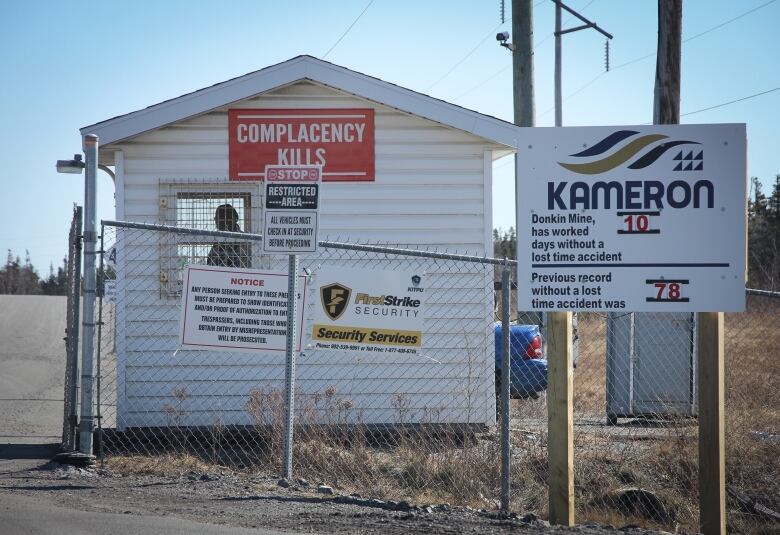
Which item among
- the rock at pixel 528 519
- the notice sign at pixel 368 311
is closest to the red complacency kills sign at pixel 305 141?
the notice sign at pixel 368 311

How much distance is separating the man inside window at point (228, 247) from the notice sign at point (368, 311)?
2778mm

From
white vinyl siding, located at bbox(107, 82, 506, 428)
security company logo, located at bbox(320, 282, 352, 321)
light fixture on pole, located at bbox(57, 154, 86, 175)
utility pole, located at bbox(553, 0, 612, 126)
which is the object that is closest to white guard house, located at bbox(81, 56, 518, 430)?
white vinyl siding, located at bbox(107, 82, 506, 428)

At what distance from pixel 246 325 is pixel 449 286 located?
3433mm

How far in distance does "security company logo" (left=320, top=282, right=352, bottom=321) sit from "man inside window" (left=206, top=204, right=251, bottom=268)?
285 cm

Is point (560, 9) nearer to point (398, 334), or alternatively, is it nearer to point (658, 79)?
point (658, 79)

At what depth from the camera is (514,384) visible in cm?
1231

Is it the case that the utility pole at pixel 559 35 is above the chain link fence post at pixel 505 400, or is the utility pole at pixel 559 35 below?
above

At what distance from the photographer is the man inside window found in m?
10.2

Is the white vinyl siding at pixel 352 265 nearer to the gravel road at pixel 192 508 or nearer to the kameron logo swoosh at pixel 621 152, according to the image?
the gravel road at pixel 192 508

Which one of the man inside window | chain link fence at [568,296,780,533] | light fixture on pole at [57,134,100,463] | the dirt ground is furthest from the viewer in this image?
the man inside window

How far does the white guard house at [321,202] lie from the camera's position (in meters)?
9.93

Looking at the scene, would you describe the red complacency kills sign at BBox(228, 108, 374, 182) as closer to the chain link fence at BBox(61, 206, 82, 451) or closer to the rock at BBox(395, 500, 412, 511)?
the chain link fence at BBox(61, 206, 82, 451)

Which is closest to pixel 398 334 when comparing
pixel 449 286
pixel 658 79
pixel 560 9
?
pixel 449 286

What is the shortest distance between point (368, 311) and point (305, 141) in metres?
3.32
